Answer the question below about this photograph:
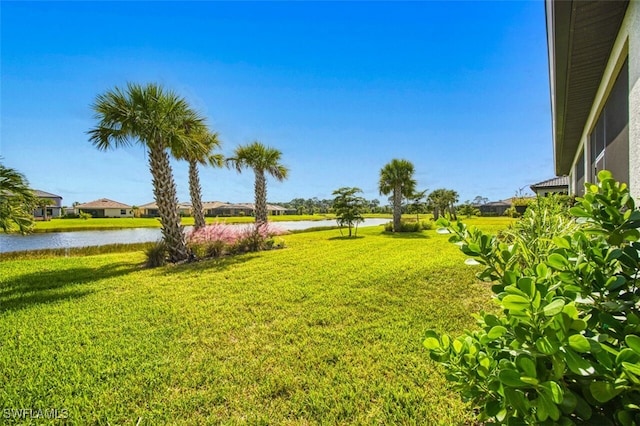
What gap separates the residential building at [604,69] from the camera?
101 inches

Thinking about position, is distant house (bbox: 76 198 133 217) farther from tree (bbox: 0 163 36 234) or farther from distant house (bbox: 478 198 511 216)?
distant house (bbox: 478 198 511 216)

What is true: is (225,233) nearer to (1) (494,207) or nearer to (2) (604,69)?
(2) (604,69)

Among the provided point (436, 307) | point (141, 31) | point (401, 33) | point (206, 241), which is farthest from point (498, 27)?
point (206, 241)

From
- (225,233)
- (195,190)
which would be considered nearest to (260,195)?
(195,190)

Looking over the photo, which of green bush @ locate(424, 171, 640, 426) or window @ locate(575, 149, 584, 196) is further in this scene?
window @ locate(575, 149, 584, 196)

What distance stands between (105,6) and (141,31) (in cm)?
111

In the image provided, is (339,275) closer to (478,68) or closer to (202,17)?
(202,17)

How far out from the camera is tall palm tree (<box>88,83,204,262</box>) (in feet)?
28.5

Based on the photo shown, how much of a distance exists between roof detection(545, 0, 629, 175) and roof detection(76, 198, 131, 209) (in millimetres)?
73915

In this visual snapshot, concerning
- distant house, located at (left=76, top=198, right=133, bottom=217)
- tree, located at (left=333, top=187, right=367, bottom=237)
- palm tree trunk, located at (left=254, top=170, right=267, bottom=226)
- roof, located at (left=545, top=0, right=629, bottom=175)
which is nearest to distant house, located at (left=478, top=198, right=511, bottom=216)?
tree, located at (left=333, top=187, right=367, bottom=237)

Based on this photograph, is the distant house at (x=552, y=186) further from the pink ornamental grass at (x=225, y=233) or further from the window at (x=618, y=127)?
the pink ornamental grass at (x=225, y=233)

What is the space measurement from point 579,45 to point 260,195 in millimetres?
14063

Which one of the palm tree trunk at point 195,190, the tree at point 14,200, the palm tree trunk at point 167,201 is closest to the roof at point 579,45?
the palm tree trunk at point 167,201

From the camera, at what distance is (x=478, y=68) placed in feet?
34.6
